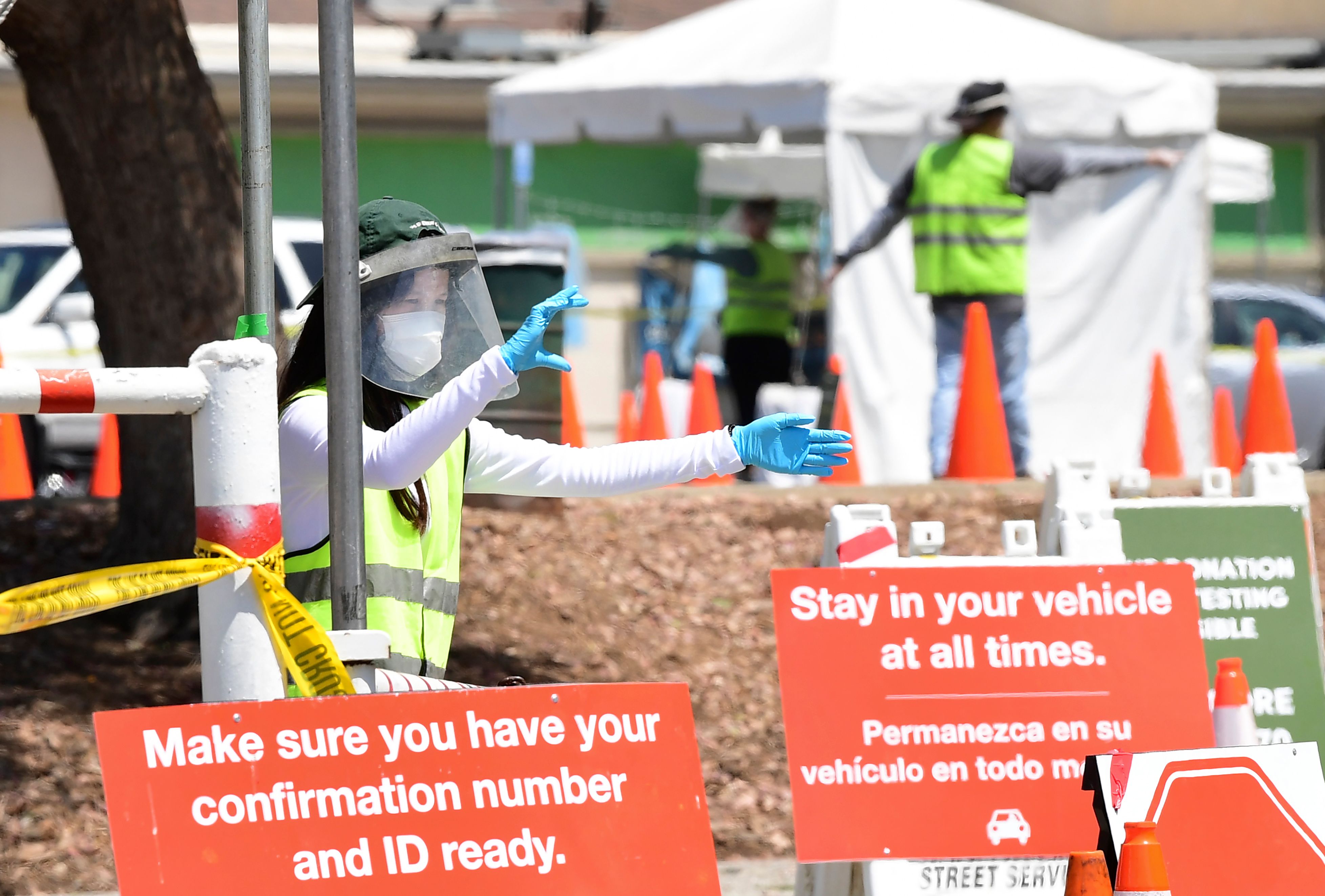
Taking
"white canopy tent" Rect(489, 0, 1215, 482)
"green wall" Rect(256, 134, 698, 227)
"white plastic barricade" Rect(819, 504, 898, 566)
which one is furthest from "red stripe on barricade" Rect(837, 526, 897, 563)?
"green wall" Rect(256, 134, 698, 227)

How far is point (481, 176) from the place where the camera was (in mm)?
22594

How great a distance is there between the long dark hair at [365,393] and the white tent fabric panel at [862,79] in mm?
8472

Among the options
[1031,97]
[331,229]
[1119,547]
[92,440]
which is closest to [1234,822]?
[1119,547]

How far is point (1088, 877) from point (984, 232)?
6777 mm

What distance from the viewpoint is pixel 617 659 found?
7.23m

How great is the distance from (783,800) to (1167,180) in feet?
23.9

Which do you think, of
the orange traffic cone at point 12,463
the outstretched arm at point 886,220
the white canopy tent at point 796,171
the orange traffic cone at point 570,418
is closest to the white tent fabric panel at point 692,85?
the outstretched arm at point 886,220

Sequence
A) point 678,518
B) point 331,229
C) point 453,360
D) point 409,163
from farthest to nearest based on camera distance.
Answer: point 409,163 → point 678,518 → point 453,360 → point 331,229

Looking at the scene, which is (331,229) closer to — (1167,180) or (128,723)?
(128,723)

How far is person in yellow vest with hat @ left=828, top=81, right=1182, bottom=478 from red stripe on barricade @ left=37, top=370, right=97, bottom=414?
7.10m

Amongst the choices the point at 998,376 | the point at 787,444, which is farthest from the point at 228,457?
the point at 998,376

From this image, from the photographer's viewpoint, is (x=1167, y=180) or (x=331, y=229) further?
(x=1167, y=180)

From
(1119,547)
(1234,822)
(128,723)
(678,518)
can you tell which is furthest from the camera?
(678,518)

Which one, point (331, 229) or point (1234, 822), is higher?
point (331, 229)
